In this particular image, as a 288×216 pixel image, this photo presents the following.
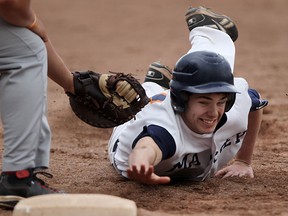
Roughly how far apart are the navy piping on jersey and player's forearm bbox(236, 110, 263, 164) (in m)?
0.93

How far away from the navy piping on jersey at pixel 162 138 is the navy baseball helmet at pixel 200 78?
0.16m

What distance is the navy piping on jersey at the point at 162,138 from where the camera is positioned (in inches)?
167

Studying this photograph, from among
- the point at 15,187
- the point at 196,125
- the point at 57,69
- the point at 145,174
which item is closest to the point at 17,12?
the point at 57,69

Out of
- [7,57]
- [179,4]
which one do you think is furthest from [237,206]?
[179,4]

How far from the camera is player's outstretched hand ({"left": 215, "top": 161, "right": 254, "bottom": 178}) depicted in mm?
4983

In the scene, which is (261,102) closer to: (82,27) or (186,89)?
(186,89)

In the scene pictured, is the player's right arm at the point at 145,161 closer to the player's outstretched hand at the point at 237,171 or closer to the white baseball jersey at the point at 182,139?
the white baseball jersey at the point at 182,139

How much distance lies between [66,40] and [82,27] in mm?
1213

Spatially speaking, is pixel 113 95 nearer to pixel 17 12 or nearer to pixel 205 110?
pixel 205 110

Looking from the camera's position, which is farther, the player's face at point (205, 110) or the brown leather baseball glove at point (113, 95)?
the brown leather baseball glove at point (113, 95)

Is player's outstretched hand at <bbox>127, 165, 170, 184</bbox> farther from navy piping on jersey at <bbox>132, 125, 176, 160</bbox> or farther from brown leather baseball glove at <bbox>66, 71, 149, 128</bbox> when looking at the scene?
brown leather baseball glove at <bbox>66, 71, 149, 128</bbox>

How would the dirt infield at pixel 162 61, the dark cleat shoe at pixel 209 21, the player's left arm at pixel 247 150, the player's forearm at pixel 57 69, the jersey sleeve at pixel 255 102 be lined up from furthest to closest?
the dark cleat shoe at pixel 209 21 → the player's left arm at pixel 247 150 → the jersey sleeve at pixel 255 102 → the dirt infield at pixel 162 61 → the player's forearm at pixel 57 69

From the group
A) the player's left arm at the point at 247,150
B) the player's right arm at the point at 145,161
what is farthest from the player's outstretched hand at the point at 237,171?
the player's right arm at the point at 145,161

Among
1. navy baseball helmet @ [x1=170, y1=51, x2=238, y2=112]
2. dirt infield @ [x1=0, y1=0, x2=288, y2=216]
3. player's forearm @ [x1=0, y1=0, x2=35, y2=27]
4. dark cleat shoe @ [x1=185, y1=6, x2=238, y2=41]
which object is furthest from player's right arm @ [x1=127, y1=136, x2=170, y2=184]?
dark cleat shoe @ [x1=185, y1=6, x2=238, y2=41]
